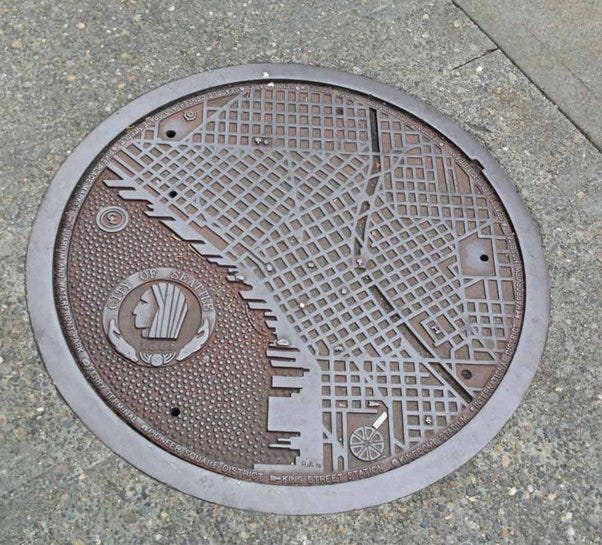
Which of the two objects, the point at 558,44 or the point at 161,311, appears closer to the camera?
the point at 161,311

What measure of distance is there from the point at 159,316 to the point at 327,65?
1.37 meters

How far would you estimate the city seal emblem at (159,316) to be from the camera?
216 centimetres

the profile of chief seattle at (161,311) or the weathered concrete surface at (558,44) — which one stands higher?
the weathered concrete surface at (558,44)

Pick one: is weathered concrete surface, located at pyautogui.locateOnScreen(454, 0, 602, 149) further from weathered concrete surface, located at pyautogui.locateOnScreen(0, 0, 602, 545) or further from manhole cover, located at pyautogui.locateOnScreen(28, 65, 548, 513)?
manhole cover, located at pyautogui.locateOnScreen(28, 65, 548, 513)

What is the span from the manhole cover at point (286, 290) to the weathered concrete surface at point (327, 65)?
69mm

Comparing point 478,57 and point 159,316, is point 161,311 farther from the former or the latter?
point 478,57

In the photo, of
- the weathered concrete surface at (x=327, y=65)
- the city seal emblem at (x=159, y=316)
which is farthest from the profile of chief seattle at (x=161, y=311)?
the weathered concrete surface at (x=327, y=65)

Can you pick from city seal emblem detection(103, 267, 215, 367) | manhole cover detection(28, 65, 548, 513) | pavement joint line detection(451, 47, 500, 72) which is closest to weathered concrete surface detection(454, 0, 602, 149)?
pavement joint line detection(451, 47, 500, 72)

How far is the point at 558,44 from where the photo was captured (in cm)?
303

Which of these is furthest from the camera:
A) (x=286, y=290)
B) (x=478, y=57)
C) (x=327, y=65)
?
(x=478, y=57)

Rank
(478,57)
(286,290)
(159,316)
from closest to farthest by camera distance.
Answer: (159,316), (286,290), (478,57)

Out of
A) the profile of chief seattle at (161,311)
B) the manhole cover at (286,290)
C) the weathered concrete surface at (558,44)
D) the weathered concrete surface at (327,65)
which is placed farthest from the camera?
the weathered concrete surface at (558,44)

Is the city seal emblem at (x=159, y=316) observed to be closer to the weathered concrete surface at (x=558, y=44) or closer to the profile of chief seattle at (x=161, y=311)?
the profile of chief seattle at (x=161, y=311)

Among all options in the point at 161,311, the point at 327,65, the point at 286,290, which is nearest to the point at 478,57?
the point at 327,65
